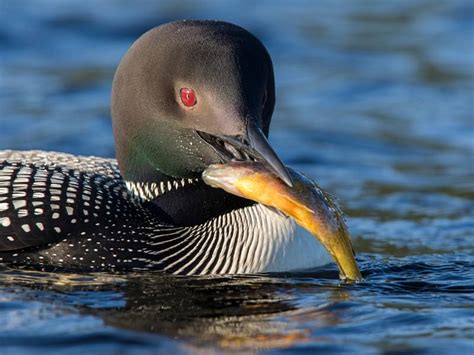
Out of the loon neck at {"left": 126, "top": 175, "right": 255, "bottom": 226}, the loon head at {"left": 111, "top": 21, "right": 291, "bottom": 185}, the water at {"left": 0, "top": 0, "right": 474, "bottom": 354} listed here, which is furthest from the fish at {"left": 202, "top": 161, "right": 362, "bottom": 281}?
the loon neck at {"left": 126, "top": 175, "right": 255, "bottom": 226}

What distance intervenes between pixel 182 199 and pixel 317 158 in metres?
3.71

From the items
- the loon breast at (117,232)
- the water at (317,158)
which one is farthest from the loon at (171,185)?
the water at (317,158)

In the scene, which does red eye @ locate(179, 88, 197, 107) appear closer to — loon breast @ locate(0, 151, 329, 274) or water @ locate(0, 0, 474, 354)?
loon breast @ locate(0, 151, 329, 274)

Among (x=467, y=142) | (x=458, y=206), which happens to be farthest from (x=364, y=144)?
(x=458, y=206)

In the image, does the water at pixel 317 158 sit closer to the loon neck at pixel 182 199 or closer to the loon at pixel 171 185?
the loon at pixel 171 185

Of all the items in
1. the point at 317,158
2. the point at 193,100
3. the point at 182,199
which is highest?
the point at 317,158

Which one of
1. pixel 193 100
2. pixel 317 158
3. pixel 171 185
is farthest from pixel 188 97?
pixel 317 158

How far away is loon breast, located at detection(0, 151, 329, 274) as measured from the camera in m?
5.82

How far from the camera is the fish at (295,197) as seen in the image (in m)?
5.51

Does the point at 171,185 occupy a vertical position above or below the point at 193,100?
below

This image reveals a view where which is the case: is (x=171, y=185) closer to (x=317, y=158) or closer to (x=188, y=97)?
(x=188, y=97)

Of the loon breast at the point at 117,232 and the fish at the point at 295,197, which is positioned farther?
the loon breast at the point at 117,232

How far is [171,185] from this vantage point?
6180 mm

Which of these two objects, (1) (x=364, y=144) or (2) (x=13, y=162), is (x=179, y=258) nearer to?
(2) (x=13, y=162)
